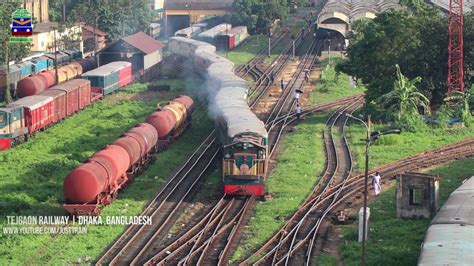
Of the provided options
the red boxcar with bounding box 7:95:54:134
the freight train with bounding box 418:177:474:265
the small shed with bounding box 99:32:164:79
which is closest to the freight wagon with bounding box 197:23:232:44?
the small shed with bounding box 99:32:164:79

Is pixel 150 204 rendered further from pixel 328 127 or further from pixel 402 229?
pixel 328 127

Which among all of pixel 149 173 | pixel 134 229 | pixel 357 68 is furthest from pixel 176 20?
pixel 134 229

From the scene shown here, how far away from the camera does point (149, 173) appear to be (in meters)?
40.3

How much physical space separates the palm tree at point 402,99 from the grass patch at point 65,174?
1127cm

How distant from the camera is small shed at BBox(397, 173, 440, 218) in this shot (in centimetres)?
3209

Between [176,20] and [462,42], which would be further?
[176,20]

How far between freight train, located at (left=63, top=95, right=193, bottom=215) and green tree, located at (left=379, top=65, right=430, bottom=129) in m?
13.2

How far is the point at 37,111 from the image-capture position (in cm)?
4894

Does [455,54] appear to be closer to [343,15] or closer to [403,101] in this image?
[403,101]

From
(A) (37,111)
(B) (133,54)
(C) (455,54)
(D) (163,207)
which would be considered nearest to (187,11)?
(B) (133,54)

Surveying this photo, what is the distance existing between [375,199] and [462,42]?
19.5 metres

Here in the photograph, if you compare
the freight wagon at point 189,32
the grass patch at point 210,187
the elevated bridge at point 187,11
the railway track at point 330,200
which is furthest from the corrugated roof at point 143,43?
the elevated bridge at point 187,11

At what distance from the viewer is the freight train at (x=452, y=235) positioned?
72.9 feet

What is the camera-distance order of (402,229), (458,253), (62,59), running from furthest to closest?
1. (62,59)
2. (402,229)
3. (458,253)
